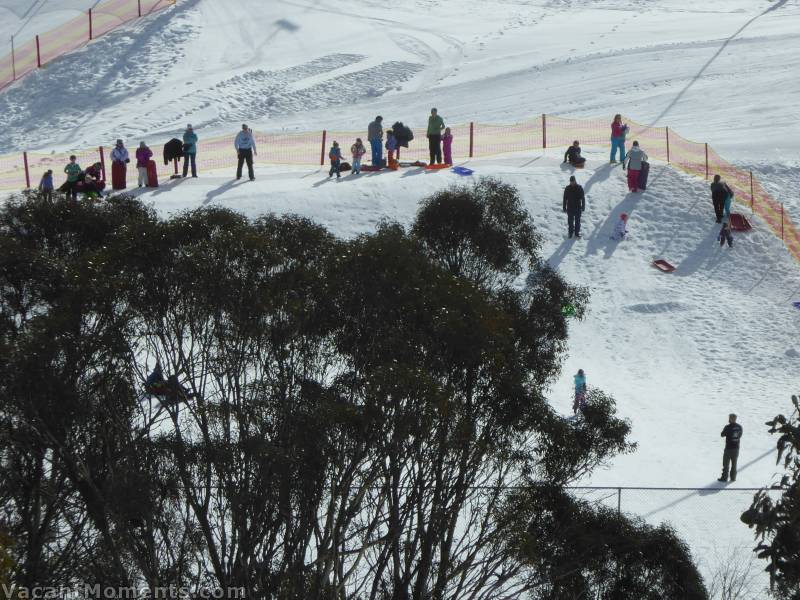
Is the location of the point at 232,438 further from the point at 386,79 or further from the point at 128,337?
the point at 386,79

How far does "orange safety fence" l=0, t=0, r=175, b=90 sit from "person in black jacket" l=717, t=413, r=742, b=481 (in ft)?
111

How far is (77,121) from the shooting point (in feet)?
146

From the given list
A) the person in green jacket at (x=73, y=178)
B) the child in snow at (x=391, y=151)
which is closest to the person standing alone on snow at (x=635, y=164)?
the child in snow at (x=391, y=151)

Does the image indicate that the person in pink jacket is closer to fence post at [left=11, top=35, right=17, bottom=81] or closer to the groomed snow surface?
the groomed snow surface

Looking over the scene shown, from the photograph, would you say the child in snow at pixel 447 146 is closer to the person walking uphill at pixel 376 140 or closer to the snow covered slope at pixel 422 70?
the person walking uphill at pixel 376 140

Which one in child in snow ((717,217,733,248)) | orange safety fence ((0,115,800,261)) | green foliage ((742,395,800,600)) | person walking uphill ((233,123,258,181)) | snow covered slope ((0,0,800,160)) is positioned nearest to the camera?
green foliage ((742,395,800,600))

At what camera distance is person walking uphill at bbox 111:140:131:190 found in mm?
31750

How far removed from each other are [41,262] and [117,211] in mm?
2102

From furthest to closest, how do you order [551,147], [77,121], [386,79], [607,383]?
[386,79]
[77,121]
[551,147]
[607,383]

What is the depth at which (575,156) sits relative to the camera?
35312 millimetres

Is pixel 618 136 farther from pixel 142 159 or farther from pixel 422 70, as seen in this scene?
pixel 422 70

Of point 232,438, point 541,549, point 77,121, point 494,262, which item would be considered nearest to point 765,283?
point 494,262

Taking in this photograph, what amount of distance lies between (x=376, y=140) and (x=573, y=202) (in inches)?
244

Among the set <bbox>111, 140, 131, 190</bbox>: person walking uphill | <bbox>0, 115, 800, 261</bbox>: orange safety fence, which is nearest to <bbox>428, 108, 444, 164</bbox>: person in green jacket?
<bbox>0, 115, 800, 261</bbox>: orange safety fence
